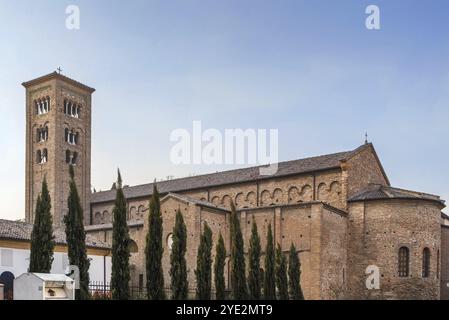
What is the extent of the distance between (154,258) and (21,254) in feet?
40.6

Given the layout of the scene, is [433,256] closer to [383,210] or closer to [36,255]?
[383,210]

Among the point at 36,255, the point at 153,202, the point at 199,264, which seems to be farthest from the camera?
the point at 199,264

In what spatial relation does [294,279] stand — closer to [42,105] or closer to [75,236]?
[75,236]

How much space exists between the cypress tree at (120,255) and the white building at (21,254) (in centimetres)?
742

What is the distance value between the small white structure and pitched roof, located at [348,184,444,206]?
2673cm

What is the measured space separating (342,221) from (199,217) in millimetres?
10333

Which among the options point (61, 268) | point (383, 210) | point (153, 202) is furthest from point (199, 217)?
point (153, 202)

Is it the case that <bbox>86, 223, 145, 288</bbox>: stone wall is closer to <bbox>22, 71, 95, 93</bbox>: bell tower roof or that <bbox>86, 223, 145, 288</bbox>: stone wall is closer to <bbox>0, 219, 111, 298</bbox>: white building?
<bbox>0, 219, 111, 298</bbox>: white building

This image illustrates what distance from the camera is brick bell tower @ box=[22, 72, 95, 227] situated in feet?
173

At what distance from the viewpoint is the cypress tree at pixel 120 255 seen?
71.6 feet

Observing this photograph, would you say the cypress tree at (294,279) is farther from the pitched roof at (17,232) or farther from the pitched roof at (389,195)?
the pitched roof at (17,232)

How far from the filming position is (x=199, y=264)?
25.3 meters

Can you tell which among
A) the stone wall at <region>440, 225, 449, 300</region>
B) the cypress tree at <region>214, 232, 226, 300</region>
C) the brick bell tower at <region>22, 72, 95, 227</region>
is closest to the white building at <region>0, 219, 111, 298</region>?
the cypress tree at <region>214, 232, 226, 300</region>

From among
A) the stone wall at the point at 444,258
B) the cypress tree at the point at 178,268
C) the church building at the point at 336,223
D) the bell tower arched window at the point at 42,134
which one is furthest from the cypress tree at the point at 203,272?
the bell tower arched window at the point at 42,134
